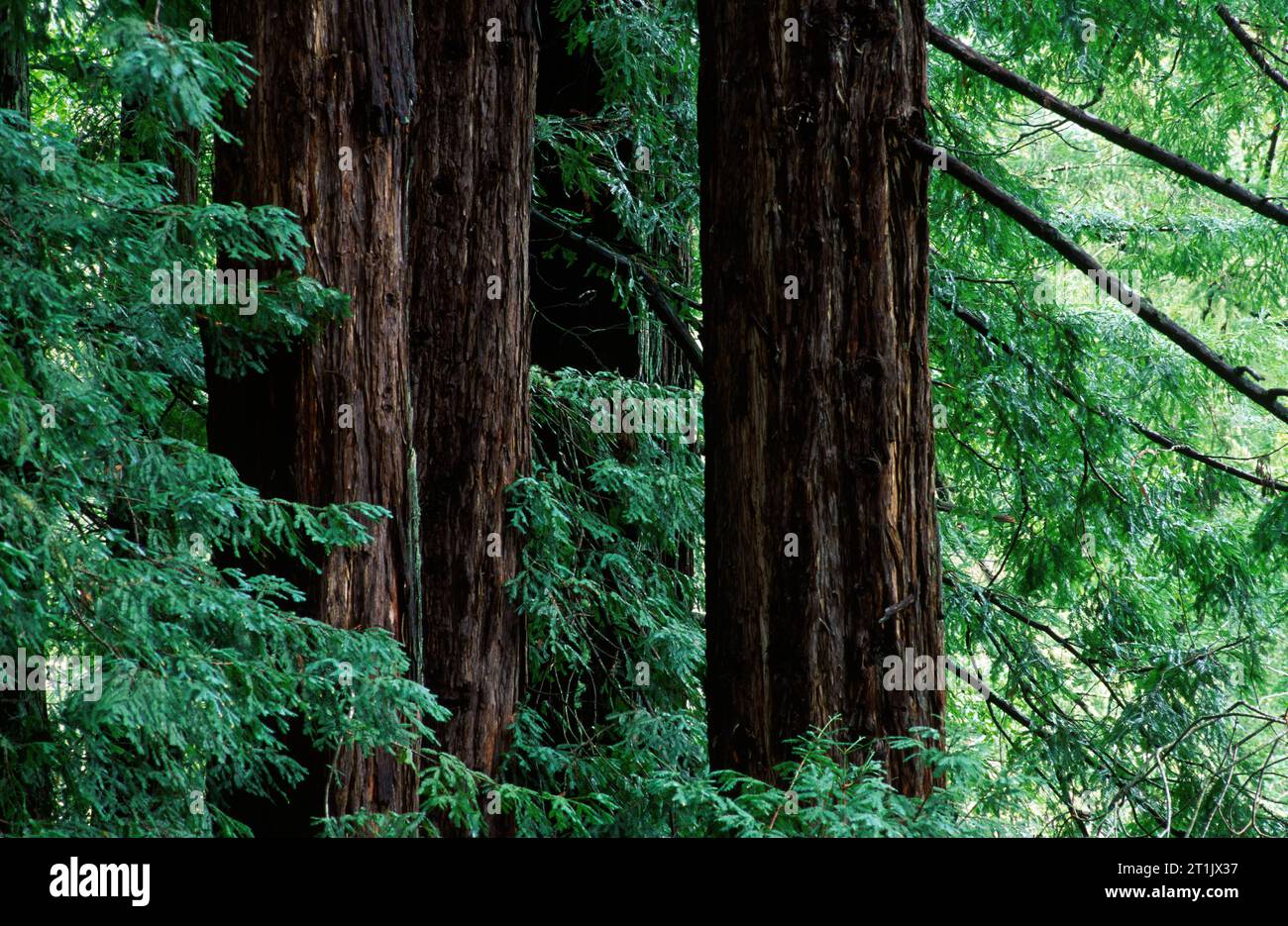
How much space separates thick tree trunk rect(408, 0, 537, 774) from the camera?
5.24 metres

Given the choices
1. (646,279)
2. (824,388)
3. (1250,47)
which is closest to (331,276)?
(824,388)

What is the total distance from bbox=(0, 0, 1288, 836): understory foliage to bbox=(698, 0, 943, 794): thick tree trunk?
255 millimetres

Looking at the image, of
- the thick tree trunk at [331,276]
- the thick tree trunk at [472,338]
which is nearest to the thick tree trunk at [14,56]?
the thick tree trunk at [331,276]

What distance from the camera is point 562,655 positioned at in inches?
231

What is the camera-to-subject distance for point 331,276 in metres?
3.98

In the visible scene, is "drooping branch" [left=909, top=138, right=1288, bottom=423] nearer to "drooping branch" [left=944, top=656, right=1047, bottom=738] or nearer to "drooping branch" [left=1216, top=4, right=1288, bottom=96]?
"drooping branch" [left=944, top=656, right=1047, bottom=738]

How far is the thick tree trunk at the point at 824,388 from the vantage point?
395cm

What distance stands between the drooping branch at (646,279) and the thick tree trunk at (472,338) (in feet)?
3.63

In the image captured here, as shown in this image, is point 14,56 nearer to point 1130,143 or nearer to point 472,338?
point 472,338

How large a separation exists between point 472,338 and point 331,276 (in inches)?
53.9

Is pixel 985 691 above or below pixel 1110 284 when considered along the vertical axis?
below
